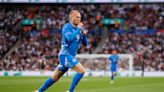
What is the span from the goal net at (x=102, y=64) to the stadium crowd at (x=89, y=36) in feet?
1.09

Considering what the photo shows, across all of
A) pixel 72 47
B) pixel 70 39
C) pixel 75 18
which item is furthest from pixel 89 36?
pixel 70 39

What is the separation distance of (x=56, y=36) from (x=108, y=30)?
549 centimetres

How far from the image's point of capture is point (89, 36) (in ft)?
161

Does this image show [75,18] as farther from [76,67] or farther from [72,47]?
A: [76,67]

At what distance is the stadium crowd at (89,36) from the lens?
151 ft

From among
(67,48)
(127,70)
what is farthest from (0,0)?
(67,48)

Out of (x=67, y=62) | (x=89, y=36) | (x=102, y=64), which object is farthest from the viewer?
(x=89, y=36)

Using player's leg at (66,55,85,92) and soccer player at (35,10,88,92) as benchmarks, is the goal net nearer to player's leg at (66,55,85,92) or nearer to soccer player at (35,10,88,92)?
soccer player at (35,10,88,92)

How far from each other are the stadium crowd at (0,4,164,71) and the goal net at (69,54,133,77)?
33 centimetres

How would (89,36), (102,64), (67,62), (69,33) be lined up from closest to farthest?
(69,33), (67,62), (102,64), (89,36)

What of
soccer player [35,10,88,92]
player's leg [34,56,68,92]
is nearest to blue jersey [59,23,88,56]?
soccer player [35,10,88,92]

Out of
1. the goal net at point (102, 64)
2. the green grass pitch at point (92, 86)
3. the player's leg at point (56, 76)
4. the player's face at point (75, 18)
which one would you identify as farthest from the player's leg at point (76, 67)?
the goal net at point (102, 64)

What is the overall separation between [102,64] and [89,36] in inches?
219

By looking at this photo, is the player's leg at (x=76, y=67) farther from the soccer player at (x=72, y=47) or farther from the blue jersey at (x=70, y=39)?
the blue jersey at (x=70, y=39)
